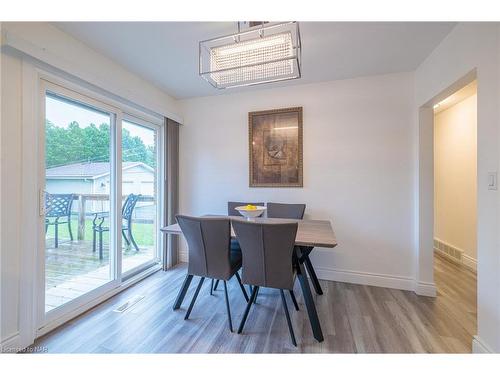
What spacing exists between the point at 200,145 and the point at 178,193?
0.80 meters

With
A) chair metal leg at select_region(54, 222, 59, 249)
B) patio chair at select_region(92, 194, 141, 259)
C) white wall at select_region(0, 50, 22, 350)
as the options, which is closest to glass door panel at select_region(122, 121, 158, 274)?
patio chair at select_region(92, 194, 141, 259)

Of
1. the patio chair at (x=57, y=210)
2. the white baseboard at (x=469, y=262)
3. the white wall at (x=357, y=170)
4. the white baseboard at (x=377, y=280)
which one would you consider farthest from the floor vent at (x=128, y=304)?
the white baseboard at (x=469, y=262)

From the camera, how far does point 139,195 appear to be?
2707mm

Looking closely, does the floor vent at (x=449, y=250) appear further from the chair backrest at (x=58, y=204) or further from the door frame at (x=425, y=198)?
the chair backrest at (x=58, y=204)

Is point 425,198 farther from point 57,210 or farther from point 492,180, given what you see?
point 57,210

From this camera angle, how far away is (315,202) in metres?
2.64

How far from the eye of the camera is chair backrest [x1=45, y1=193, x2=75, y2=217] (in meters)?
1.72

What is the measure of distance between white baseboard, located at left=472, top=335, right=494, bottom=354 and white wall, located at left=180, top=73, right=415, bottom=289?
978 millimetres

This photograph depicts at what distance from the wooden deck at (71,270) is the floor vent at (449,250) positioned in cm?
454

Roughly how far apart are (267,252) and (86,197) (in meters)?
1.83

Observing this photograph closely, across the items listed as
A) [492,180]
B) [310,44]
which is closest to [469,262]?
[492,180]

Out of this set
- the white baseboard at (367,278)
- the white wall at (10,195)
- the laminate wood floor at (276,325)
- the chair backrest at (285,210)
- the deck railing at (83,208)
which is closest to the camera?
the white wall at (10,195)

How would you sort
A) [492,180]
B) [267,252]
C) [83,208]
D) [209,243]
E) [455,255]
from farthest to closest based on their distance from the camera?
1. [455,255]
2. [83,208]
3. [209,243]
4. [267,252]
5. [492,180]

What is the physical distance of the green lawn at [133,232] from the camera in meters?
1.87
